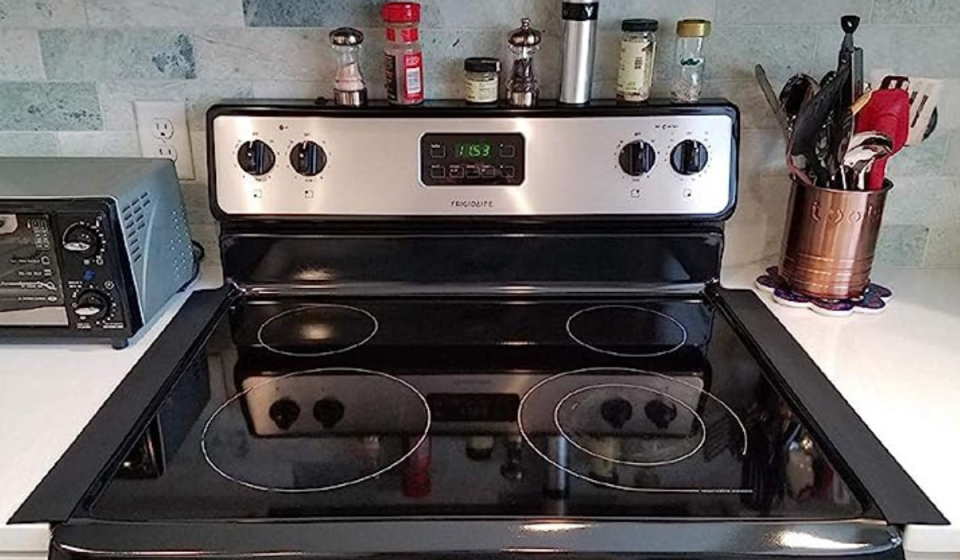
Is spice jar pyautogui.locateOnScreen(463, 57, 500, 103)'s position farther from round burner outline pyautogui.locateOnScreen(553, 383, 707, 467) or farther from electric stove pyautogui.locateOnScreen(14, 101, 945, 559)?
round burner outline pyautogui.locateOnScreen(553, 383, 707, 467)

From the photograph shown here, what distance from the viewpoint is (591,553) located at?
28.5 inches

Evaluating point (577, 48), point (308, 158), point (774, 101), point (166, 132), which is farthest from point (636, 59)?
point (166, 132)

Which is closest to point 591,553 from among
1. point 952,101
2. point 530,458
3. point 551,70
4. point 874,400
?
point 530,458

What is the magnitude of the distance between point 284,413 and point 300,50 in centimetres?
54

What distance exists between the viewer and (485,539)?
730mm

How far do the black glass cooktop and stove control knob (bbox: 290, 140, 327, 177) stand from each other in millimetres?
189

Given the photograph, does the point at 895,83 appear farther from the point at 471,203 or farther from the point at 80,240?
the point at 80,240

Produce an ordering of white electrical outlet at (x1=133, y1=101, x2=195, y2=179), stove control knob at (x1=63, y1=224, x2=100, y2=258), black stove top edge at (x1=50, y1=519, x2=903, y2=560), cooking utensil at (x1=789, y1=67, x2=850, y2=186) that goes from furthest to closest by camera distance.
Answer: white electrical outlet at (x1=133, y1=101, x2=195, y2=179) → cooking utensil at (x1=789, y1=67, x2=850, y2=186) → stove control knob at (x1=63, y1=224, x2=100, y2=258) → black stove top edge at (x1=50, y1=519, x2=903, y2=560)

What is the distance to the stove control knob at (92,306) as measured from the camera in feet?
3.39

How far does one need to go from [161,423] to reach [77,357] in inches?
7.9

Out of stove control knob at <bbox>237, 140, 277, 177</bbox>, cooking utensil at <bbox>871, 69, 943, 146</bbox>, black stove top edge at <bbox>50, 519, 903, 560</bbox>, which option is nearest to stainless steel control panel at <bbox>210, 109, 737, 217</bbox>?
stove control knob at <bbox>237, 140, 277, 177</bbox>

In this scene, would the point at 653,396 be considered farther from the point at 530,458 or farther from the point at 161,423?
the point at 161,423

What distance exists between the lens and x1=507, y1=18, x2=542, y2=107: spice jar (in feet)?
3.87

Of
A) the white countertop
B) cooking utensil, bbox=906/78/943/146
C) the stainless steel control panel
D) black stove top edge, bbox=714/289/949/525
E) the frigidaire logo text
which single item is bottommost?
the white countertop
